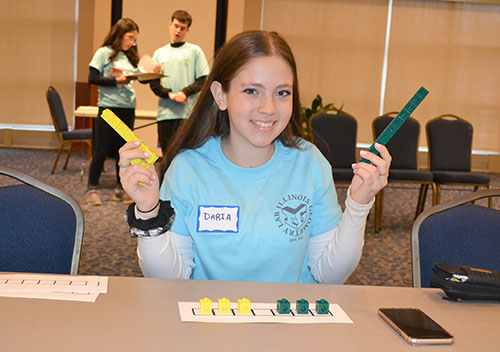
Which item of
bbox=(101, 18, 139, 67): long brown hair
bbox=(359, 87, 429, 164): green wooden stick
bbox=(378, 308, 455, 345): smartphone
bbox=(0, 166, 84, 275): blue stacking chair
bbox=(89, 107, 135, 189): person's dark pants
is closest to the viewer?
bbox=(378, 308, 455, 345): smartphone

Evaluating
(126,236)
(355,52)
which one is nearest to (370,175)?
(126,236)

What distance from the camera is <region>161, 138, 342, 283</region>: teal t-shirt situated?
155 cm

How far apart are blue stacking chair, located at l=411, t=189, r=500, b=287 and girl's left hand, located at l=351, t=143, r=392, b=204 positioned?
306 millimetres

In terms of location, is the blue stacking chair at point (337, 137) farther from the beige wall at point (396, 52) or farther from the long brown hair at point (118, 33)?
the beige wall at point (396, 52)

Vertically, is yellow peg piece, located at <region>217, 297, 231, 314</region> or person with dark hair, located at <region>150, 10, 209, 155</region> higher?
person with dark hair, located at <region>150, 10, 209, 155</region>

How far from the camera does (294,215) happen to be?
1.58m

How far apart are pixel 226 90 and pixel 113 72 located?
3673 mm

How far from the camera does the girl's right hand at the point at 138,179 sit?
1196 mm

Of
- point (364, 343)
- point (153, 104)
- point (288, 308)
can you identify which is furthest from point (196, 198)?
point (153, 104)

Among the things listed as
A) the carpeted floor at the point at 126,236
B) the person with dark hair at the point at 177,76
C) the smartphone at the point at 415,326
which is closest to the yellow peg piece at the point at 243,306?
the smartphone at the point at 415,326

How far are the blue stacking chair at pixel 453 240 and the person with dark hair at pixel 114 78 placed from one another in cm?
378

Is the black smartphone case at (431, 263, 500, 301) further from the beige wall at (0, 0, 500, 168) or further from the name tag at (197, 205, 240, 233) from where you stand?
the beige wall at (0, 0, 500, 168)

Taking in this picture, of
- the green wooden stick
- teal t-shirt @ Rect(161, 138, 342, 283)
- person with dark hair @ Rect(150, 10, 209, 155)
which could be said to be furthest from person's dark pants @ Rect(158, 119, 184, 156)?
the green wooden stick

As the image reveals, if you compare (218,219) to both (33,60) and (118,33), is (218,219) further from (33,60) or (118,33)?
(33,60)
